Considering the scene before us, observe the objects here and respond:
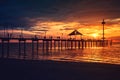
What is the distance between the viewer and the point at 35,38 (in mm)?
52375

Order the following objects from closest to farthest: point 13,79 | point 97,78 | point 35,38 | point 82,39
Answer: point 13,79 < point 97,78 < point 35,38 < point 82,39

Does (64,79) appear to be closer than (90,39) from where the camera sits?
Yes

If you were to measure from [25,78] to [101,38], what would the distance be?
87443mm

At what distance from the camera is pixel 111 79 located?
41.8 ft

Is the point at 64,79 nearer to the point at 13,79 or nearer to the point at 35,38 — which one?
the point at 13,79

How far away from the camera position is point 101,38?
321ft

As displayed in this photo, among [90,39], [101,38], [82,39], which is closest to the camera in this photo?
[82,39]

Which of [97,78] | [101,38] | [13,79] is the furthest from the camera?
[101,38]

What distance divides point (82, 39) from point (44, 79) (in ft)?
232

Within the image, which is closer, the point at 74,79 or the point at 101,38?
the point at 74,79

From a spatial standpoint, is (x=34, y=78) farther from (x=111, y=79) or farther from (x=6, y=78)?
(x=111, y=79)

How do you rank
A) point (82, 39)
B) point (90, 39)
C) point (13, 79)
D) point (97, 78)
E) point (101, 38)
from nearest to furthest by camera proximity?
point (13, 79)
point (97, 78)
point (82, 39)
point (90, 39)
point (101, 38)

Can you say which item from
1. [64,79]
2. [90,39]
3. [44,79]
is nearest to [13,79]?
[44,79]

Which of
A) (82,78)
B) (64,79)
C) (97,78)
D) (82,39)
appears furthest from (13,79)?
(82,39)
